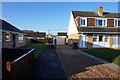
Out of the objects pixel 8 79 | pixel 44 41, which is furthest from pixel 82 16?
pixel 44 41

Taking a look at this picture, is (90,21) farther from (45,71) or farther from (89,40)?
(45,71)

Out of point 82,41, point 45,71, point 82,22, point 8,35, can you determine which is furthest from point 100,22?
point 8,35

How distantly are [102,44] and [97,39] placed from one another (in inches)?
54.4

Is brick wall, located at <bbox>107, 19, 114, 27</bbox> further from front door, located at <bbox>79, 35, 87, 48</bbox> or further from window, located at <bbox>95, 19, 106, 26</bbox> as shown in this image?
front door, located at <bbox>79, 35, 87, 48</bbox>

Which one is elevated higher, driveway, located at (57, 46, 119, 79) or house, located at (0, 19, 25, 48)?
house, located at (0, 19, 25, 48)

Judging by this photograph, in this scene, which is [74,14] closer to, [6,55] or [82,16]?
[82,16]

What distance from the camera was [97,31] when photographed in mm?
15250

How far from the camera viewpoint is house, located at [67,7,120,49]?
15330 millimetres

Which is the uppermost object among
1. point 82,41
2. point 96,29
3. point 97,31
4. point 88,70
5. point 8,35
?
point 96,29

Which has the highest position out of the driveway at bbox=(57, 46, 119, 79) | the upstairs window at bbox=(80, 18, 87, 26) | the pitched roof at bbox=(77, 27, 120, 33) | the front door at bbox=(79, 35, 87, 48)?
the upstairs window at bbox=(80, 18, 87, 26)

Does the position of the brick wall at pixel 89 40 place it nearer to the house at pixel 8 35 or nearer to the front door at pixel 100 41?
the front door at pixel 100 41

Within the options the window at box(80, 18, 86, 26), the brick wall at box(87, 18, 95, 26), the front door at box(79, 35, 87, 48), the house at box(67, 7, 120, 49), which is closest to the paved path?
the front door at box(79, 35, 87, 48)

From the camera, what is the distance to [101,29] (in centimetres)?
1603

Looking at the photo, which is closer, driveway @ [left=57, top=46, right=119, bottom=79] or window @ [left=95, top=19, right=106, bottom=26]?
driveway @ [left=57, top=46, right=119, bottom=79]
